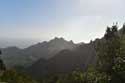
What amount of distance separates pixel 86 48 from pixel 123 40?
383ft

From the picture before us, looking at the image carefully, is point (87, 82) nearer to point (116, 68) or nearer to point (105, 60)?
point (105, 60)

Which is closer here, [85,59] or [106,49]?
[106,49]

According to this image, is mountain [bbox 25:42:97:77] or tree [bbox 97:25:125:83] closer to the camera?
tree [bbox 97:25:125:83]

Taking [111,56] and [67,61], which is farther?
[67,61]

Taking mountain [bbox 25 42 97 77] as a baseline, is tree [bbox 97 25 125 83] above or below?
below

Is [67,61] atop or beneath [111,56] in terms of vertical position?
atop

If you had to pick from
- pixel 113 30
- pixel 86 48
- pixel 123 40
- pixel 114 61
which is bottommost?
pixel 114 61

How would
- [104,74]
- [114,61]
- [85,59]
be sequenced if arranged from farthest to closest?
[85,59] → [104,74] → [114,61]

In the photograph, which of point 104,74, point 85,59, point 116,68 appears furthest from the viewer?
point 85,59

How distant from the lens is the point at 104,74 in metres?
25.9

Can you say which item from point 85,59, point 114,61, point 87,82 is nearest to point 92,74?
point 87,82

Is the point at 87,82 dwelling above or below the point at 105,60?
below

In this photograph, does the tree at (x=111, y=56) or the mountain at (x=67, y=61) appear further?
the mountain at (x=67, y=61)

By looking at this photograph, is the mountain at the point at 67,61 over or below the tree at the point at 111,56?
over
